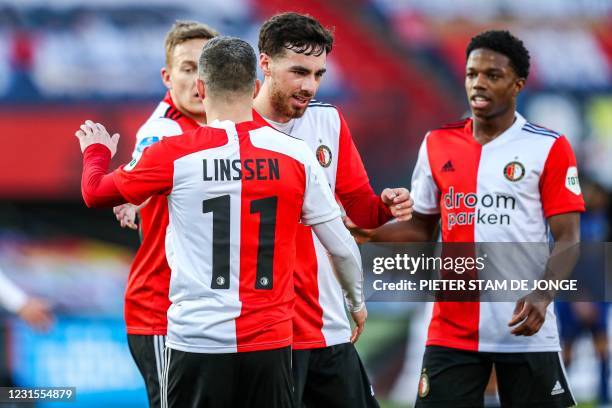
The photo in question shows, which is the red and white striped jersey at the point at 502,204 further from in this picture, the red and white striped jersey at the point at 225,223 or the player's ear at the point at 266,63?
the red and white striped jersey at the point at 225,223

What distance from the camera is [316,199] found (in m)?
4.18

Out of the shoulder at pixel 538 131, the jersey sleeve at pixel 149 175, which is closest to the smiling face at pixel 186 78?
the jersey sleeve at pixel 149 175

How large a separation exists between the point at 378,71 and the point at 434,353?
5.24 m

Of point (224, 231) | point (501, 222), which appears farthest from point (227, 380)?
point (501, 222)

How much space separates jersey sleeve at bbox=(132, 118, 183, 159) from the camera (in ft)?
16.1

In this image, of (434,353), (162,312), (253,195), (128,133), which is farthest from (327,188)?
(128,133)

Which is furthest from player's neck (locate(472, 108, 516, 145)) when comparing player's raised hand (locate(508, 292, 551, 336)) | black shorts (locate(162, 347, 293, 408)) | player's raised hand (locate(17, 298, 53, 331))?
player's raised hand (locate(17, 298, 53, 331))

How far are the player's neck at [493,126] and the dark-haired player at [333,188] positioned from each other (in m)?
0.88

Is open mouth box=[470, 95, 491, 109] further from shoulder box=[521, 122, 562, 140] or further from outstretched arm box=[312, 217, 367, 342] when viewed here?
outstretched arm box=[312, 217, 367, 342]

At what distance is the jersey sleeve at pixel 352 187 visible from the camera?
4.96m

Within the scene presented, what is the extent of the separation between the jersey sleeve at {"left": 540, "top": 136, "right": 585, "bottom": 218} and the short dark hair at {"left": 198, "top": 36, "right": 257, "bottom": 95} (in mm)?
1891

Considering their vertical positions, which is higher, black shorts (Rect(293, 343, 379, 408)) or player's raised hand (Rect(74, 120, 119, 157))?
player's raised hand (Rect(74, 120, 119, 157))

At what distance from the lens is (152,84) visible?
999 centimetres

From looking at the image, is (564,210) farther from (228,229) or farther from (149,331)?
(149,331)
